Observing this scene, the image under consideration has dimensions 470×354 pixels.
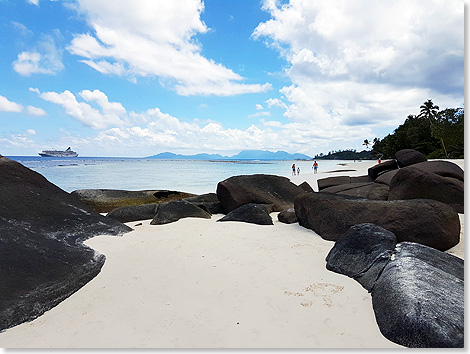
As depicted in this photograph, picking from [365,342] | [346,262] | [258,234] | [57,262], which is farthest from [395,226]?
[57,262]

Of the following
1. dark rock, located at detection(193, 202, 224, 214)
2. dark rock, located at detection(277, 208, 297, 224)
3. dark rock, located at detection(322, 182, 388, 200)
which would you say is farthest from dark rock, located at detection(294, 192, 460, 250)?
dark rock, located at detection(193, 202, 224, 214)

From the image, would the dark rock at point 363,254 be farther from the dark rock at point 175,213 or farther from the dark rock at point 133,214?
the dark rock at point 133,214

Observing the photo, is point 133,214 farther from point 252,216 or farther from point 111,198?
point 252,216

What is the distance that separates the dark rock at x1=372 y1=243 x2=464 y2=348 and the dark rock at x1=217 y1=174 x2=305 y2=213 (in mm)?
5726

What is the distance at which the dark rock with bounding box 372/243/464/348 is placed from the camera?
2379 millimetres

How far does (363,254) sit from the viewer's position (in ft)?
12.5

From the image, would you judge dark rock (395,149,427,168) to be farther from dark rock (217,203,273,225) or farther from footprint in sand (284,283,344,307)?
footprint in sand (284,283,344,307)

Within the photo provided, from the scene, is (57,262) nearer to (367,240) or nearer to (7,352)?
(7,352)

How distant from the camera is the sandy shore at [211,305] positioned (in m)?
2.51

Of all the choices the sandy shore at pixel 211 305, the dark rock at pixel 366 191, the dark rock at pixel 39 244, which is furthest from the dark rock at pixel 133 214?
the dark rock at pixel 366 191

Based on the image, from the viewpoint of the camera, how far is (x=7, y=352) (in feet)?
7.94

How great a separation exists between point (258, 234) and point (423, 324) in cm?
347

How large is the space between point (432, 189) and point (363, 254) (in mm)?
4146

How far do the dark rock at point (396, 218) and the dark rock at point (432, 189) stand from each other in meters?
1.88
